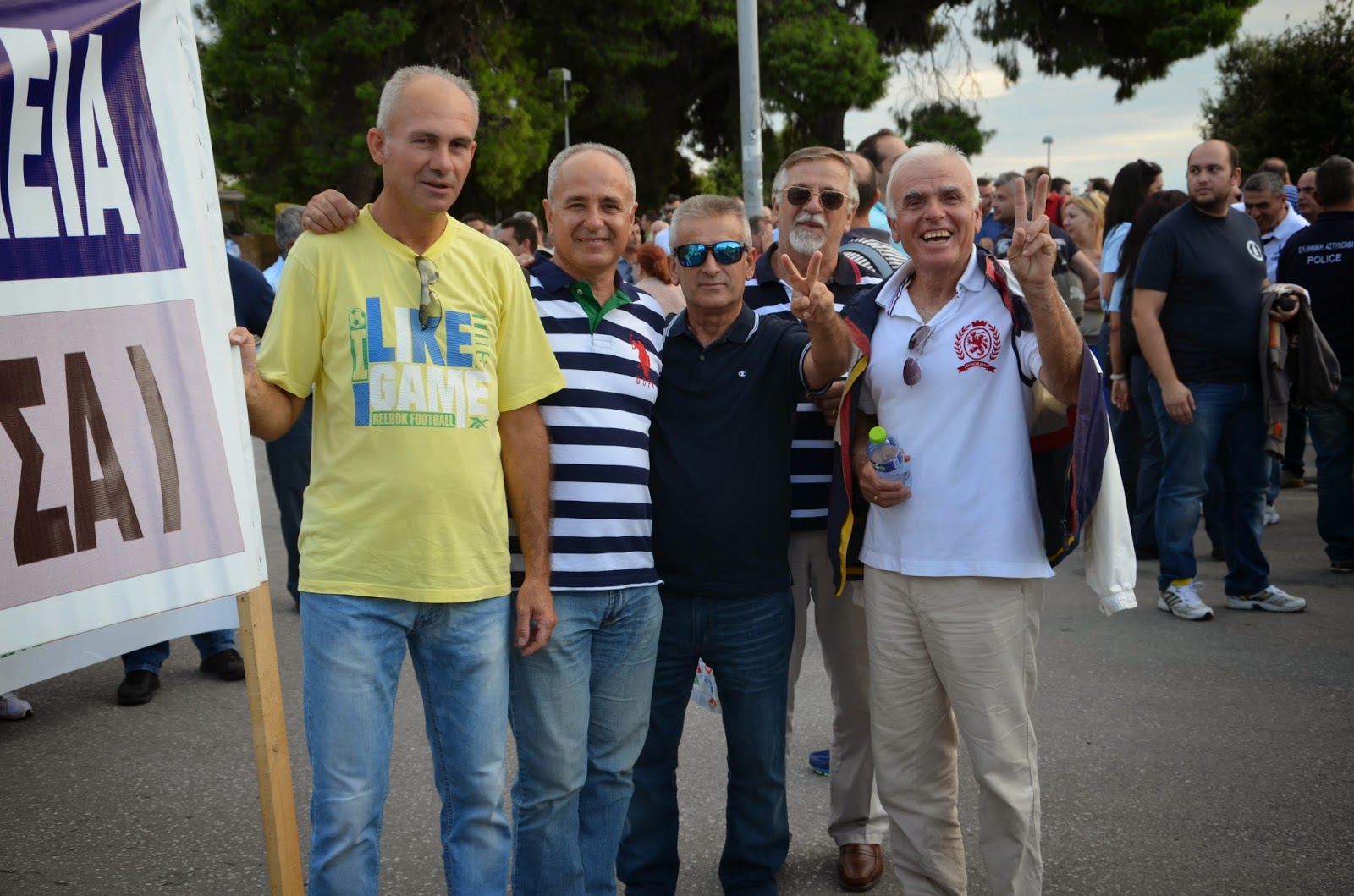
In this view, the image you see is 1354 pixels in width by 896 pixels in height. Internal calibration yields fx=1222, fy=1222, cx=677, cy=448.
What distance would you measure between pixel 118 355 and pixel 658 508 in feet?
4.51

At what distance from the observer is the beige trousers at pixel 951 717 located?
123 inches

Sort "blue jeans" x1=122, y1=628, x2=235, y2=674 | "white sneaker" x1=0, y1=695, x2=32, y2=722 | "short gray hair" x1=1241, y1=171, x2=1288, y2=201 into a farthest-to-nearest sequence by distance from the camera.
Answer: "short gray hair" x1=1241, y1=171, x2=1288, y2=201 → "blue jeans" x1=122, y1=628, x2=235, y2=674 → "white sneaker" x1=0, y1=695, x2=32, y2=722

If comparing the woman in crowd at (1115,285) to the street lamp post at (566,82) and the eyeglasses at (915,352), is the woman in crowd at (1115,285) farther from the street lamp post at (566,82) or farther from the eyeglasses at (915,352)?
the street lamp post at (566,82)

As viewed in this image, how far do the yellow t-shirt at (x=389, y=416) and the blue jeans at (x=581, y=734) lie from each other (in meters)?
0.29

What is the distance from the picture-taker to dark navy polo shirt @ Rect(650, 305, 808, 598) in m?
3.26

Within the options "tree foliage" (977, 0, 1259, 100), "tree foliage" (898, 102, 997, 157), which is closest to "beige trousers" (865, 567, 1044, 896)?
"tree foliage" (898, 102, 997, 157)

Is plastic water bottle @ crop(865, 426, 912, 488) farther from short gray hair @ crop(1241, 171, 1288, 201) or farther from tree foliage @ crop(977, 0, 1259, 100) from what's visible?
tree foliage @ crop(977, 0, 1259, 100)

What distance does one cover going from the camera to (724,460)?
3.26m

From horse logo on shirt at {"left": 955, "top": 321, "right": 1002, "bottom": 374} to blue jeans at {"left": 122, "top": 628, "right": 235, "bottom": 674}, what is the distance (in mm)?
3689

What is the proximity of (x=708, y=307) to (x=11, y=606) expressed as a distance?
5.93 feet

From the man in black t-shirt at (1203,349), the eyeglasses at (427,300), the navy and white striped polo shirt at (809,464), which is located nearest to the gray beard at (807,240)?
the navy and white striped polo shirt at (809,464)

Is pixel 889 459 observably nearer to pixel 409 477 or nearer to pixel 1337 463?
pixel 409 477

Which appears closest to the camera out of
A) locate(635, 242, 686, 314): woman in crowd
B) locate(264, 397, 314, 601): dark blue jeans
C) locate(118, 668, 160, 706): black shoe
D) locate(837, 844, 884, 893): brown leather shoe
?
locate(837, 844, 884, 893): brown leather shoe

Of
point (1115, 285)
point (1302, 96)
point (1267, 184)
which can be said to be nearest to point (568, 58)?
point (1302, 96)
